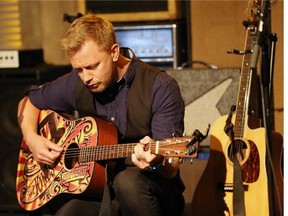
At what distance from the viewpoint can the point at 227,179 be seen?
2.82 m

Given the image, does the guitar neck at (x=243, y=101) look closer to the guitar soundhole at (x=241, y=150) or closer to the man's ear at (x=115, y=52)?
the guitar soundhole at (x=241, y=150)

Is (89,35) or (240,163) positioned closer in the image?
(89,35)

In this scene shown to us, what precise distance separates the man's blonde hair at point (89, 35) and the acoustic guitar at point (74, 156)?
0.29 meters

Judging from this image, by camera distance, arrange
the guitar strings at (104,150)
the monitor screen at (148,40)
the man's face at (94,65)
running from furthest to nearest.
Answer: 1. the monitor screen at (148,40)
2. the man's face at (94,65)
3. the guitar strings at (104,150)

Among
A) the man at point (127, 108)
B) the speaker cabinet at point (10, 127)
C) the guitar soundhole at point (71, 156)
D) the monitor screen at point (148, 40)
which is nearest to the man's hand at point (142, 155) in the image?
the man at point (127, 108)

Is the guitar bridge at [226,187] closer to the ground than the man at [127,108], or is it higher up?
closer to the ground

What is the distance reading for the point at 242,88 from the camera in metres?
2.81

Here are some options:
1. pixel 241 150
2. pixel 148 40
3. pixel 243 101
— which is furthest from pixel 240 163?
pixel 148 40

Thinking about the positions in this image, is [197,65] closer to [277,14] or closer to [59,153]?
[277,14]

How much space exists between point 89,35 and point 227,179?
2.76ft

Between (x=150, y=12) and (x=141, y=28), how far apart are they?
0.10m

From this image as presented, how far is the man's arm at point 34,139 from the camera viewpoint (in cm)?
272

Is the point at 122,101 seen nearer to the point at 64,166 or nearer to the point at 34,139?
the point at 64,166

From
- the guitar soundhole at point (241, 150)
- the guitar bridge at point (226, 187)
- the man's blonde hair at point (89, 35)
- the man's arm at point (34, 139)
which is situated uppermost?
the man's blonde hair at point (89, 35)
